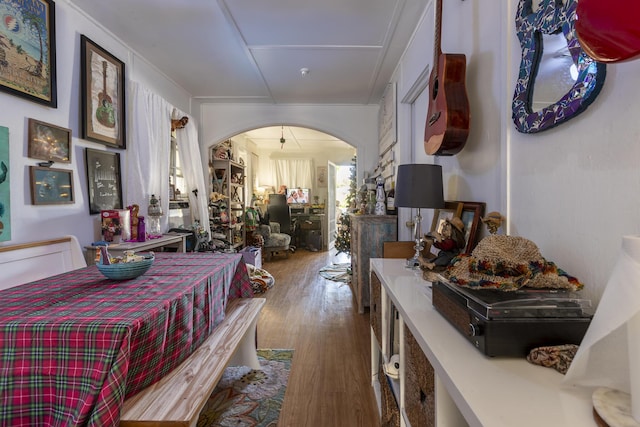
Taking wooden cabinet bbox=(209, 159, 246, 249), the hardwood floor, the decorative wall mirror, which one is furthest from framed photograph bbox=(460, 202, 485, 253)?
wooden cabinet bbox=(209, 159, 246, 249)

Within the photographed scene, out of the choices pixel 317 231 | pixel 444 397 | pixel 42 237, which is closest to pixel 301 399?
pixel 444 397

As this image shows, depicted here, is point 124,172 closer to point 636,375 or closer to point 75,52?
A: point 75,52

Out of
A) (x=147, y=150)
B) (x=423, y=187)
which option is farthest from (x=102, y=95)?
(x=423, y=187)

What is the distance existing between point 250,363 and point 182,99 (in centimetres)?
342

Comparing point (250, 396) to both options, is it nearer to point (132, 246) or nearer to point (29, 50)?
point (132, 246)

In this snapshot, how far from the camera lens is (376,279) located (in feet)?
5.73

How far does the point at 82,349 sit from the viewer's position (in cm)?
90

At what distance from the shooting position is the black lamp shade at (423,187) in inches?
60.9

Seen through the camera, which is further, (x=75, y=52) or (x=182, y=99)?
(x=182, y=99)

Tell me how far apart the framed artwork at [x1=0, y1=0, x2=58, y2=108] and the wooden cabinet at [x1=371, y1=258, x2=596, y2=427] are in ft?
8.18

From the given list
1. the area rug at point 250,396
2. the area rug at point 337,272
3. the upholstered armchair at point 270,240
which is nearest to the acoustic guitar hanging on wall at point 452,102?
the area rug at point 250,396

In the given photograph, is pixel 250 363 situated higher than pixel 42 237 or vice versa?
pixel 42 237

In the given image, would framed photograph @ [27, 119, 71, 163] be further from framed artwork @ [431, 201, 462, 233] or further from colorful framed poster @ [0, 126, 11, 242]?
framed artwork @ [431, 201, 462, 233]

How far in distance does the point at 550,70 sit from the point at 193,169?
3.84m
